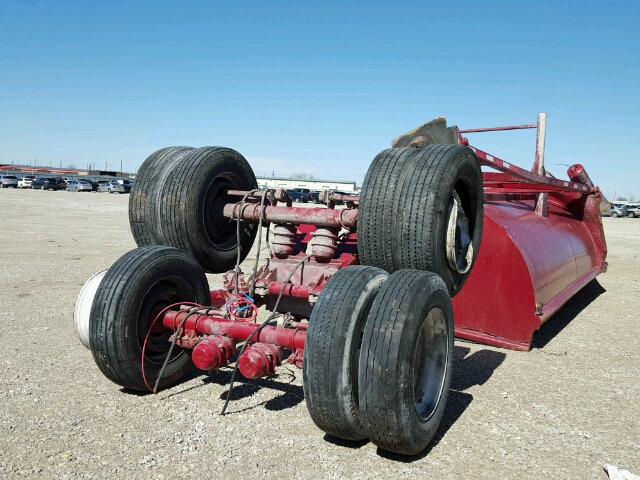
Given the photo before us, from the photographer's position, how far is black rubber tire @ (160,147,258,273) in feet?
17.1

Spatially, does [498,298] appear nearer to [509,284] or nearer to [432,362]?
[509,284]

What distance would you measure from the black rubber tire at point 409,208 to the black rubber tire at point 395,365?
1.99ft

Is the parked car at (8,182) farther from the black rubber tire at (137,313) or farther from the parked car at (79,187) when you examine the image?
the black rubber tire at (137,313)

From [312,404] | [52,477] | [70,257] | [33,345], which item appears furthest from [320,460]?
[70,257]

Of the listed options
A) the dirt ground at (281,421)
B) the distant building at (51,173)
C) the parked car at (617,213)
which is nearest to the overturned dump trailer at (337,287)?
the dirt ground at (281,421)

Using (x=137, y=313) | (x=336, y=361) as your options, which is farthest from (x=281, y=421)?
(x=137, y=313)

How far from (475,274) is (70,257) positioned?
8413 mm

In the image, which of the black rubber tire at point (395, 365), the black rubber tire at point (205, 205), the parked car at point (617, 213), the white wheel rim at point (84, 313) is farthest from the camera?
the parked car at point (617, 213)

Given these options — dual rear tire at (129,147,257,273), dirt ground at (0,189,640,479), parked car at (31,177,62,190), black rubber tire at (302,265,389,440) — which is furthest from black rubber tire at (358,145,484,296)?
parked car at (31,177,62,190)

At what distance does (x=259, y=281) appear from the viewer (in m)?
5.05

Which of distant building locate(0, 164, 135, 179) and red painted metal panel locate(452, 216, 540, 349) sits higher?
distant building locate(0, 164, 135, 179)

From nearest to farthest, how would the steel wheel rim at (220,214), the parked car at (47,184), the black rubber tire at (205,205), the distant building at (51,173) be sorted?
the black rubber tire at (205,205)
the steel wheel rim at (220,214)
the parked car at (47,184)
the distant building at (51,173)

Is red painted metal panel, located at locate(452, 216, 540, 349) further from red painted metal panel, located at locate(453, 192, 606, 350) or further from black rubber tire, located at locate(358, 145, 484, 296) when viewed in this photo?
black rubber tire, located at locate(358, 145, 484, 296)

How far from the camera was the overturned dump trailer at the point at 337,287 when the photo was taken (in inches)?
135
